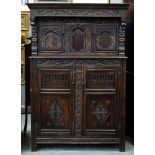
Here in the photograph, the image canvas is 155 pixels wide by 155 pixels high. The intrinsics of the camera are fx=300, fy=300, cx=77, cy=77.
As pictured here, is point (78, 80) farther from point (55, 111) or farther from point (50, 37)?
point (50, 37)

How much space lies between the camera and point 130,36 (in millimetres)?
3229

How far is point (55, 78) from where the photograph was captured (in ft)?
9.22

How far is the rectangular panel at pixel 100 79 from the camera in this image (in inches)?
111

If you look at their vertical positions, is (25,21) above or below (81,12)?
above

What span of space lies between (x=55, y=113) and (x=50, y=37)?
2.35 ft

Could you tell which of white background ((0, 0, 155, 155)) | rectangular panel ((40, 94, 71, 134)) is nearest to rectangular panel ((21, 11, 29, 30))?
rectangular panel ((40, 94, 71, 134))

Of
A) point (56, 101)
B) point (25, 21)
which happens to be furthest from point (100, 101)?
point (25, 21)

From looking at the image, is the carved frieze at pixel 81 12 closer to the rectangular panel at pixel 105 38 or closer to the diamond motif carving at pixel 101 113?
the rectangular panel at pixel 105 38

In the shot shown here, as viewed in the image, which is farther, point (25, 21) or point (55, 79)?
point (25, 21)

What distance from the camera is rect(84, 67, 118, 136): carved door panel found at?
9.24ft

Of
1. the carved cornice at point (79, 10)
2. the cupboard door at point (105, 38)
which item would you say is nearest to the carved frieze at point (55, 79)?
the cupboard door at point (105, 38)
